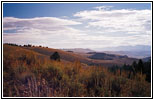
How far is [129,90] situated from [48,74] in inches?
98.5

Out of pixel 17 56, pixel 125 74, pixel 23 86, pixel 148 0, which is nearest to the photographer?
pixel 23 86

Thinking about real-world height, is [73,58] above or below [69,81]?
above

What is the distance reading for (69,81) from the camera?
226 inches

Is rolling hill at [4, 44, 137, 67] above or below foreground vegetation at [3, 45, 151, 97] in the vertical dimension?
above

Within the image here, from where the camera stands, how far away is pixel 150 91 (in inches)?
224

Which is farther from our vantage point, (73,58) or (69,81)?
(73,58)

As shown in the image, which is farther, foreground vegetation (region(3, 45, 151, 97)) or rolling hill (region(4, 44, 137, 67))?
rolling hill (region(4, 44, 137, 67))

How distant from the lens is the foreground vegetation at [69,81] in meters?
5.38

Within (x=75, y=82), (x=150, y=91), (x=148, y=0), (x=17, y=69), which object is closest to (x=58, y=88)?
(x=75, y=82)

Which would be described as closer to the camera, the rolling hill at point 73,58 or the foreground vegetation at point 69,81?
the foreground vegetation at point 69,81

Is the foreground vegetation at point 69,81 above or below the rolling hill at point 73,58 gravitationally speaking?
below

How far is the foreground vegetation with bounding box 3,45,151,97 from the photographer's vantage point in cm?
538

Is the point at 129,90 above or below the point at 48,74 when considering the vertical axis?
below

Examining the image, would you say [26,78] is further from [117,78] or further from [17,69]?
[117,78]
